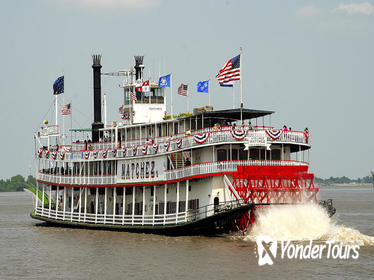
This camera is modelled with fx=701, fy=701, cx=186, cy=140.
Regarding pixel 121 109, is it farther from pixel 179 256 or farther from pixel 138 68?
pixel 179 256

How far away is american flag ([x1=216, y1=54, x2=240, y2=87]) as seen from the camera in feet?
119

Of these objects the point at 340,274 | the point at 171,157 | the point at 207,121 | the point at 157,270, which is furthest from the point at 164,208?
the point at 340,274

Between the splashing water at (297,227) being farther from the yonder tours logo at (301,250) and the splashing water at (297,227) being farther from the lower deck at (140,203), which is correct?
the lower deck at (140,203)

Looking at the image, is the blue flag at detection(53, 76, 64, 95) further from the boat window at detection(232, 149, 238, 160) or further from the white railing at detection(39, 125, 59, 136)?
the boat window at detection(232, 149, 238, 160)

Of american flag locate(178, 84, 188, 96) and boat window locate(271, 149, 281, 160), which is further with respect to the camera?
american flag locate(178, 84, 188, 96)

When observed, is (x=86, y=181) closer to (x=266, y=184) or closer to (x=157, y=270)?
(x=266, y=184)

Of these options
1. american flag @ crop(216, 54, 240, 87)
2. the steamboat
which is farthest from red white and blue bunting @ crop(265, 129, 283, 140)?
american flag @ crop(216, 54, 240, 87)

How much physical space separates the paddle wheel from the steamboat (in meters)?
0.05

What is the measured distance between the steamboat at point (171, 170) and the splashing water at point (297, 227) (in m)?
0.60

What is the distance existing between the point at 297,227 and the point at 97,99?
66.7 ft

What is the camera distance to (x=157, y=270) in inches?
1082

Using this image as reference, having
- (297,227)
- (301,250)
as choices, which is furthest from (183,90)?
(301,250)

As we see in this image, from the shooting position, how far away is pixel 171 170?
121 feet

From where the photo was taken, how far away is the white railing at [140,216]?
113 feet
